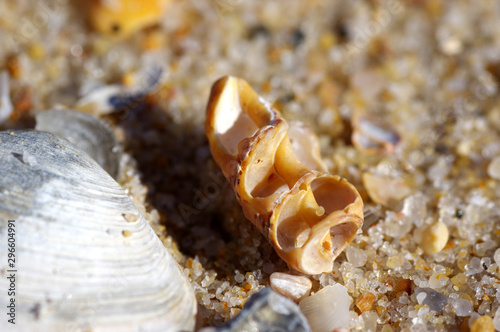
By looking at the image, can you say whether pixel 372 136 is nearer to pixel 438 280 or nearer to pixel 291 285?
pixel 438 280

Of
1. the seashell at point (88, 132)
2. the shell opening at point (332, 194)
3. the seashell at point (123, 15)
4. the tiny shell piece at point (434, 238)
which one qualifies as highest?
the seashell at point (123, 15)

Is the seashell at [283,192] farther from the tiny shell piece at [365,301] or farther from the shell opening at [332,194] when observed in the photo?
the tiny shell piece at [365,301]

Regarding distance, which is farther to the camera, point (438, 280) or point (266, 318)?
point (438, 280)

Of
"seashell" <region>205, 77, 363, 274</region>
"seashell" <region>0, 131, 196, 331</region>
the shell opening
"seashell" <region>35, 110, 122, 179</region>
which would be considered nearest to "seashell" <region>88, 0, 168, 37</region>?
"seashell" <region>35, 110, 122, 179</region>

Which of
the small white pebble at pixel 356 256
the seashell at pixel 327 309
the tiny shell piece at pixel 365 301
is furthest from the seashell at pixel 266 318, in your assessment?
the small white pebble at pixel 356 256

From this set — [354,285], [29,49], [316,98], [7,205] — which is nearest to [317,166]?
[354,285]

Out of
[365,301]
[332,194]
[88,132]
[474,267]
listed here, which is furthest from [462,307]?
[88,132]

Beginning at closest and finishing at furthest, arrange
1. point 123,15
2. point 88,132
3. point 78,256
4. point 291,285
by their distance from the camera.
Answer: point 78,256 < point 291,285 < point 88,132 < point 123,15
